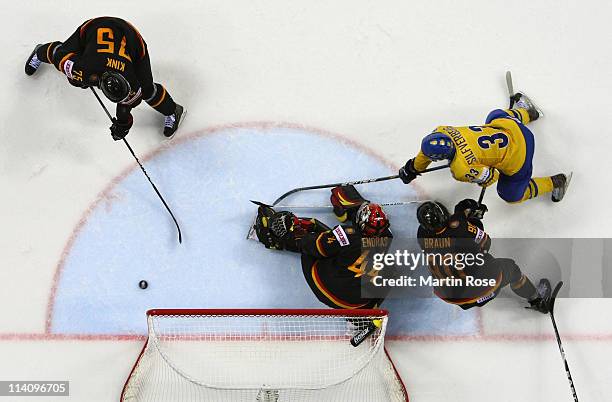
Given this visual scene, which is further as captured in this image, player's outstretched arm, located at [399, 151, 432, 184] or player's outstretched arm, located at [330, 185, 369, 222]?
player's outstretched arm, located at [330, 185, 369, 222]

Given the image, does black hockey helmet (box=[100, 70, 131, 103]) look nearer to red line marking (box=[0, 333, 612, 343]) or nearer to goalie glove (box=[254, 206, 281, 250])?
goalie glove (box=[254, 206, 281, 250])

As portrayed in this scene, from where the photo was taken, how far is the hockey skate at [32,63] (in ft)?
15.7

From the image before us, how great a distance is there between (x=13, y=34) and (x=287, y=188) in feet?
7.23

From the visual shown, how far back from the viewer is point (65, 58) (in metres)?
4.21

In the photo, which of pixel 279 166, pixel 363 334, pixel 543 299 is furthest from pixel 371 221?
pixel 543 299

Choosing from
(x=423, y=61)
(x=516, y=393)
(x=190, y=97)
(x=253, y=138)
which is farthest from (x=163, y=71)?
(x=516, y=393)

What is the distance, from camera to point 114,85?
3.92 meters

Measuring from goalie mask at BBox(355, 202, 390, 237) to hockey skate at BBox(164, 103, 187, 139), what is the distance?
1.41 metres

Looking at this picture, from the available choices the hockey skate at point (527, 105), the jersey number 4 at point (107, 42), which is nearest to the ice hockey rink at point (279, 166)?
the hockey skate at point (527, 105)

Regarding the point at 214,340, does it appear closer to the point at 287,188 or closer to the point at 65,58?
the point at 287,188

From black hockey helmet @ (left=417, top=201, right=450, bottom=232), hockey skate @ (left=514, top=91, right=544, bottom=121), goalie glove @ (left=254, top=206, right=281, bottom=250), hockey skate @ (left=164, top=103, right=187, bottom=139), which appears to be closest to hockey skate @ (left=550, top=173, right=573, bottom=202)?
hockey skate @ (left=514, top=91, right=544, bottom=121)

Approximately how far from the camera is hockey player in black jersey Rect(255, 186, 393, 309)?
422 centimetres

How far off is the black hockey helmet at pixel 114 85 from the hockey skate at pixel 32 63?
3.60 ft

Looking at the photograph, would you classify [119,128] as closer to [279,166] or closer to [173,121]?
[173,121]
